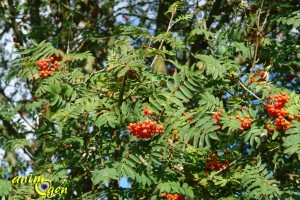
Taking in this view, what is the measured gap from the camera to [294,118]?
313cm

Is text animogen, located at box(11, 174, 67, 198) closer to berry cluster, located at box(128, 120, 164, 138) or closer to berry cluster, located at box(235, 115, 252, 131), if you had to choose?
berry cluster, located at box(128, 120, 164, 138)

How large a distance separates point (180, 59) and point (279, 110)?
341cm

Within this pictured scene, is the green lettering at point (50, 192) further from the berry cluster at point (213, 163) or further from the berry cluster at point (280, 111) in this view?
the berry cluster at point (280, 111)

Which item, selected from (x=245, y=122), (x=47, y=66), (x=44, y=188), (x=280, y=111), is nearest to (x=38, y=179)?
(x=44, y=188)

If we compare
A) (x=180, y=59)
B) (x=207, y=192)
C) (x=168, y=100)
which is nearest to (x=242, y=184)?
(x=207, y=192)

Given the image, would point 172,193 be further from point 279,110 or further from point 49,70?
point 49,70

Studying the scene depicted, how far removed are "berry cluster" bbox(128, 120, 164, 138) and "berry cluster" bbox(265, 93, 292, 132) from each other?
80 centimetres

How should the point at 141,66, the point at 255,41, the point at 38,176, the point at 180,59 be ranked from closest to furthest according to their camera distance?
the point at 141,66
the point at 38,176
the point at 255,41
the point at 180,59

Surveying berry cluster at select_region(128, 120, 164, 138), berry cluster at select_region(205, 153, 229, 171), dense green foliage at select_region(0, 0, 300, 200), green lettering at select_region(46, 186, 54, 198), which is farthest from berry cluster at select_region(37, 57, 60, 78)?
berry cluster at select_region(205, 153, 229, 171)

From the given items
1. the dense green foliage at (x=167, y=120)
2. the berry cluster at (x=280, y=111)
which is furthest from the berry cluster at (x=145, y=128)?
the berry cluster at (x=280, y=111)

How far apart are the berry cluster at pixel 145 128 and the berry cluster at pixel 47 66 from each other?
34.0 inches

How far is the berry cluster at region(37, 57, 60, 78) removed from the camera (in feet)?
11.0

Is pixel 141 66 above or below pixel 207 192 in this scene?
above

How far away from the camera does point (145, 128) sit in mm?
2836
